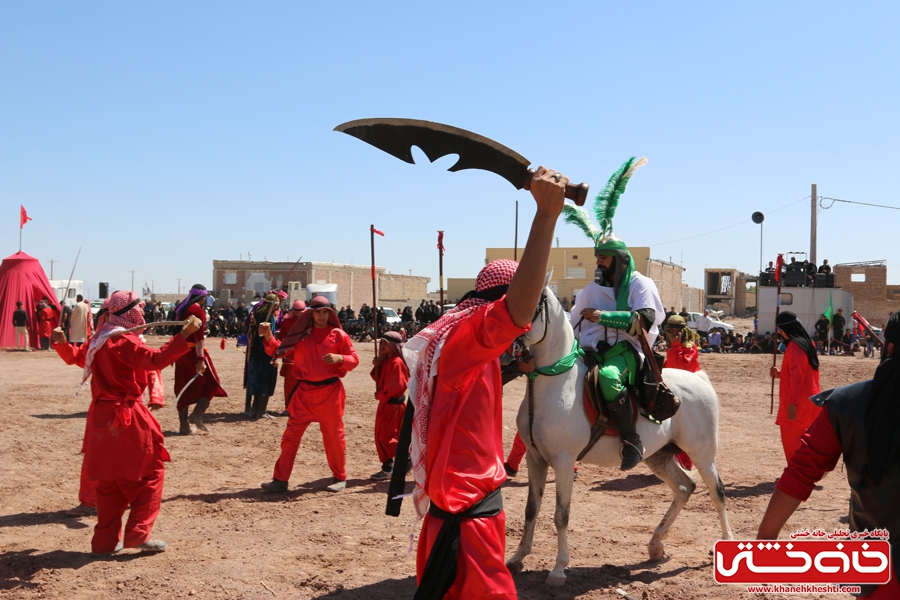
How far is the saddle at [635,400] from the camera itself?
5215 millimetres

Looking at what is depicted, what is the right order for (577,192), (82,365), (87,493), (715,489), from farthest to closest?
(87,493), (82,365), (715,489), (577,192)

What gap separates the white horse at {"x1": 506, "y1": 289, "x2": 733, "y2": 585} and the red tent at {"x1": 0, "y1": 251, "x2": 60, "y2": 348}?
2526cm

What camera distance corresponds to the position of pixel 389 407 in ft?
27.4

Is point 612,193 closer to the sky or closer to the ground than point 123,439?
closer to the sky

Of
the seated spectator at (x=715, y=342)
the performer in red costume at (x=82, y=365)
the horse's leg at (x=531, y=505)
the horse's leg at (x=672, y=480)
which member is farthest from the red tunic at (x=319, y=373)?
the seated spectator at (x=715, y=342)

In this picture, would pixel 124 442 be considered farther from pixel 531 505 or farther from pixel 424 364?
pixel 424 364

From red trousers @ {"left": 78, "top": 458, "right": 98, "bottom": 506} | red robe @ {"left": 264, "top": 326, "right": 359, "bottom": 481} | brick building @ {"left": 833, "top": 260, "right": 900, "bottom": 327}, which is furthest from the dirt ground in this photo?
brick building @ {"left": 833, "top": 260, "right": 900, "bottom": 327}

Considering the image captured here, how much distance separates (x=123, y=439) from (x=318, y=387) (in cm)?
242

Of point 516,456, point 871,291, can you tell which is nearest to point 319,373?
point 516,456

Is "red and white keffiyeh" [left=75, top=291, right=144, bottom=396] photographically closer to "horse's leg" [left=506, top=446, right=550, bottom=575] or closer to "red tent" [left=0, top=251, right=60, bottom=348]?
"horse's leg" [left=506, top=446, right=550, bottom=575]

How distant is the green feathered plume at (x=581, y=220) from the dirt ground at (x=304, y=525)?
2590 millimetres

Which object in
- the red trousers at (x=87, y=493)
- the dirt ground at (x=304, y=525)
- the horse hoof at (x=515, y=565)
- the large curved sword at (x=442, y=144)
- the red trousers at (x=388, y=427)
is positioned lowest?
the dirt ground at (x=304, y=525)

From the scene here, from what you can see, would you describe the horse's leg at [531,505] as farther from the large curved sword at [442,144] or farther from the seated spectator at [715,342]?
the seated spectator at [715,342]

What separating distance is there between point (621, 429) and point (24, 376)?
17.1 meters
